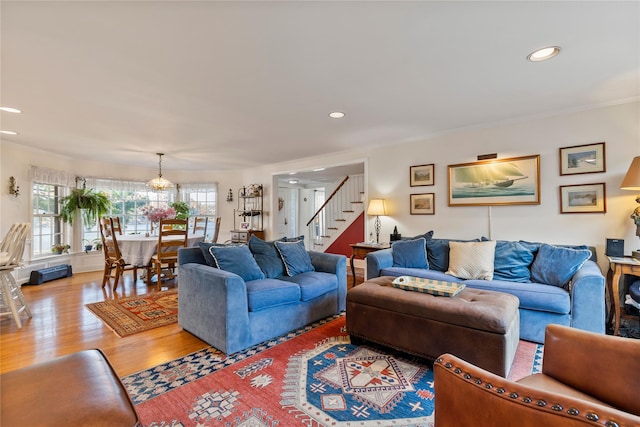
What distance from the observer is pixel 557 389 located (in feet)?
3.76

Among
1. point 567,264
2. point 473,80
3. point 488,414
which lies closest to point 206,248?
point 488,414

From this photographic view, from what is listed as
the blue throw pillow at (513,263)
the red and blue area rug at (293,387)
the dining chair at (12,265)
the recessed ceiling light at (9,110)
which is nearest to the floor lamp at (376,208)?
the blue throw pillow at (513,263)

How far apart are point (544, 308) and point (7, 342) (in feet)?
15.3

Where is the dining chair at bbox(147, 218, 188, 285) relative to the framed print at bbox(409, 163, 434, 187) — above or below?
below

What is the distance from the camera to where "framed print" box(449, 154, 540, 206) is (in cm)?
342

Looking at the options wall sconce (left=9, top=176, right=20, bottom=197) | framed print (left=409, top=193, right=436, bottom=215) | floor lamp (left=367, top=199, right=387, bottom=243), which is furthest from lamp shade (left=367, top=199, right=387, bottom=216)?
wall sconce (left=9, top=176, right=20, bottom=197)

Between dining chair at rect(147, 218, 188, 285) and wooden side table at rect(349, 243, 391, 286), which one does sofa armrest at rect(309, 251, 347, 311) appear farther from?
dining chair at rect(147, 218, 188, 285)

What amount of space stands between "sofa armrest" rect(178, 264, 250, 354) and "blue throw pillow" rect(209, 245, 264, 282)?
17 cm

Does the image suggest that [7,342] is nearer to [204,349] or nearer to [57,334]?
[57,334]

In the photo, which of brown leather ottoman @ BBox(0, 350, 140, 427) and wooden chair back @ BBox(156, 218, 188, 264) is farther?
wooden chair back @ BBox(156, 218, 188, 264)

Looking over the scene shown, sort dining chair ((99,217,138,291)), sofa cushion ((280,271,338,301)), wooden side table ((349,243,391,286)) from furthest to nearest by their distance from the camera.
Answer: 1. dining chair ((99,217,138,291))
2. wooden side table ((349,243,391,286))
3. sofa cushion ((280,271,338,301))

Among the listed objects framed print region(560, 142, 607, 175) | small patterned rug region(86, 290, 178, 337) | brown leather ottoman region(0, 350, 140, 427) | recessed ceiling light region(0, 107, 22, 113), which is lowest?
small patterned rug region(86, 290, 178, 337)

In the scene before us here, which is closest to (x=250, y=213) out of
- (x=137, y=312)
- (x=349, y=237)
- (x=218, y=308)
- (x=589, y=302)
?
(x=349, y=237)

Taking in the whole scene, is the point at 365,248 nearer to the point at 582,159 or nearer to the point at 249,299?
the point at 249,299
